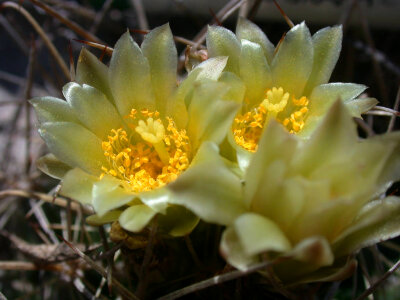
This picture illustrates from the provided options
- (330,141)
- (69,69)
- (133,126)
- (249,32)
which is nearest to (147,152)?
(133,126)

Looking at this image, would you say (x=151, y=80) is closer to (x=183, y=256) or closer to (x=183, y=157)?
(x=183, y=157)

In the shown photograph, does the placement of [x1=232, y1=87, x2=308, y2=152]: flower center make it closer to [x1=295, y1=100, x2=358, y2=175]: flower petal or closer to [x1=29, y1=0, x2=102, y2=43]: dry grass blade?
[x1=295, y1=100, x2=358, y2=175]: flower petal

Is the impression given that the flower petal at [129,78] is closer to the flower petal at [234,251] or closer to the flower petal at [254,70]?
the flower petal at [254,70]

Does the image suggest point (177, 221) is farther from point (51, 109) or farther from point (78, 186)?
point (51, 109)

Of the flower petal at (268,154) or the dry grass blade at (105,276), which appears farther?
the dry grass blade at (105,276)

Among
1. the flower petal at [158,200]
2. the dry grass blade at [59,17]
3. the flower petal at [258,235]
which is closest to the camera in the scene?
the flower petal at [258,235]

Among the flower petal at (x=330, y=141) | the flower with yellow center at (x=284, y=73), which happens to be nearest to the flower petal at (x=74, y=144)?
the flower with yellow center at (x=284, y=73)
